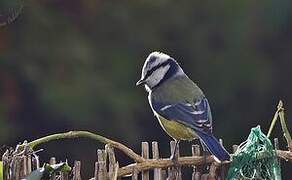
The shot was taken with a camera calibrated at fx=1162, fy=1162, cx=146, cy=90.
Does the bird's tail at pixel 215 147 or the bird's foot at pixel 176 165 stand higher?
the bird's tail at pixel 215 147

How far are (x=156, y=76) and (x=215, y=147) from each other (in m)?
0.54

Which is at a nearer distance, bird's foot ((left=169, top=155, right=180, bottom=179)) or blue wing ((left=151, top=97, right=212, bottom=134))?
bird's foot ((left=169, top=155, right=180, bottom=179))

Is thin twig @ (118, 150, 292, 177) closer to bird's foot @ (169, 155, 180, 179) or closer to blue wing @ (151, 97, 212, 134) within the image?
bird's foot @ (169, 155, 180, 179)

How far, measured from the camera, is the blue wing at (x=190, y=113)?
312cm

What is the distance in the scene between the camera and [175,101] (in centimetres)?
324

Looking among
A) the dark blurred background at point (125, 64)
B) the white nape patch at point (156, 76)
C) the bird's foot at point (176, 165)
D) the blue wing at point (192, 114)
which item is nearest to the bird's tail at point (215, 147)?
the blue wing at point (192, 114)

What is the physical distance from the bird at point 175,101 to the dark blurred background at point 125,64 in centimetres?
226

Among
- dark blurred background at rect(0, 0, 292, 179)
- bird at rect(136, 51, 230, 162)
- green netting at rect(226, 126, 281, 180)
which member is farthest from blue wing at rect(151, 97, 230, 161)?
dark blurred background at rect(0, 0, 292, 179)

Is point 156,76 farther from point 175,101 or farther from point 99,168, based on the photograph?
point 99,168

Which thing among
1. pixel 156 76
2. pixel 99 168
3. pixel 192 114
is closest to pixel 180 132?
pixel 192 114

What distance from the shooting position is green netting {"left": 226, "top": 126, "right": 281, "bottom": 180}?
106 inches

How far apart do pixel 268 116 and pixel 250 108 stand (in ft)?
0.35

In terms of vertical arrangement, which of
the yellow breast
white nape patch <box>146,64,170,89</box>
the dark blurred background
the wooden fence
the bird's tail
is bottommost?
the wooden fence

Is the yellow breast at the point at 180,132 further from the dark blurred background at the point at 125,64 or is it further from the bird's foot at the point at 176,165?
the dark blurred background at the point at 125,64
